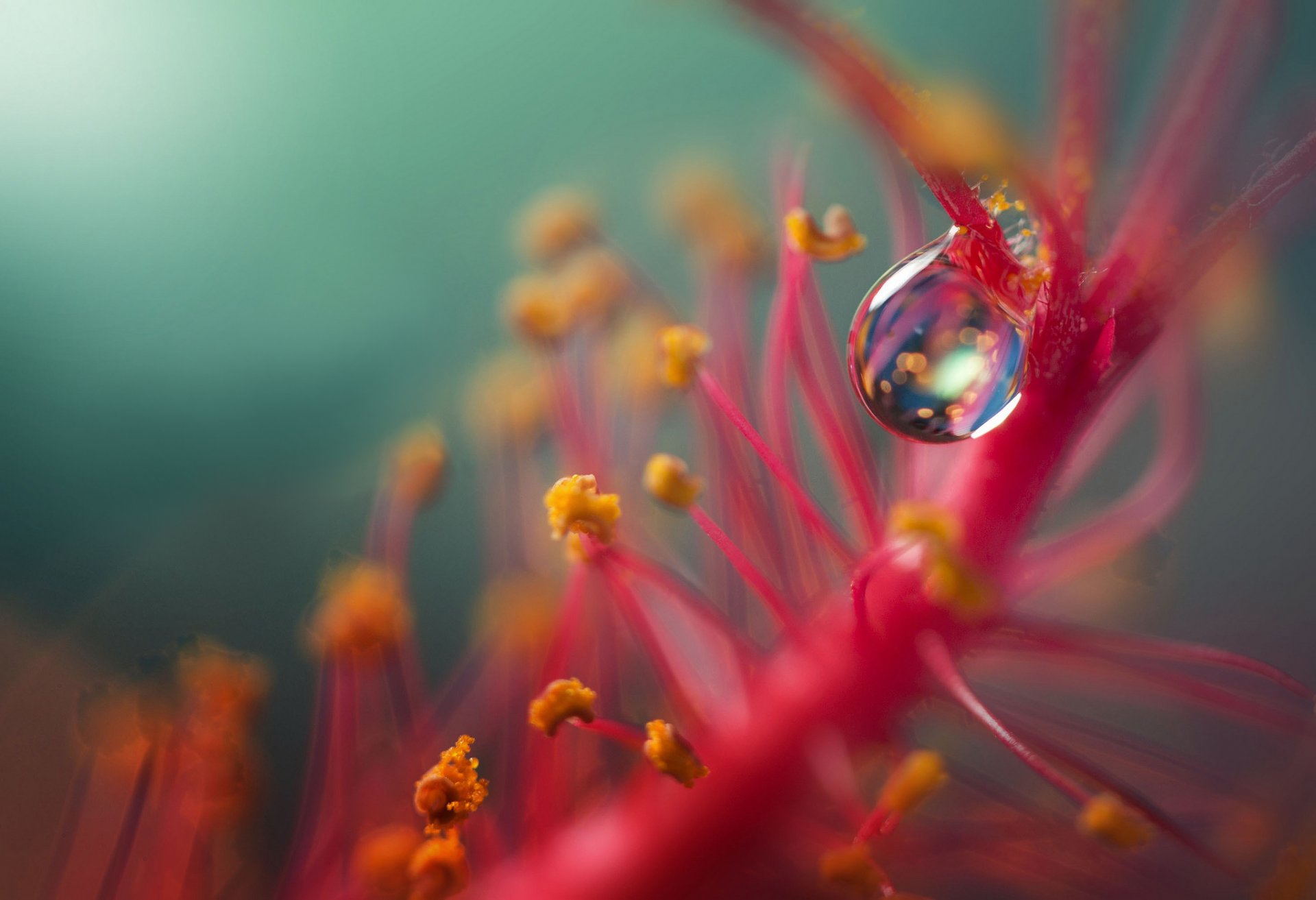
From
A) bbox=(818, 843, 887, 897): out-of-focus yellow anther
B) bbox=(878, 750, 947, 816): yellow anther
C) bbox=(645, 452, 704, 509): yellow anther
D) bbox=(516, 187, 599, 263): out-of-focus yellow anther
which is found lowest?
bbox=(818, 843, 887, 897): out-of-focus yellow anther

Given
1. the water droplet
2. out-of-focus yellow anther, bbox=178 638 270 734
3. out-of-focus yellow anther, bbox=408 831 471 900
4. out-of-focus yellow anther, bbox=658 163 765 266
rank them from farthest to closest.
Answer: out-of-focus yellow anther, bbox=658 163 765 266
out-of-focus yellow anther, bbox=178 638 270 734
out-of-focus yellow anther, bbox=408 831 471 900
the water droplet

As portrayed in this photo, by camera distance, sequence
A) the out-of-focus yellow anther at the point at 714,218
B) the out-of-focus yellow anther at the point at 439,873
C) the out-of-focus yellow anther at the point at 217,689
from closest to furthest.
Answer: the out-of-focus yellow anther at the point at 439,873 → the out-of-focus yellow anther at the point at 217,689 → the out-of-focus yellow anther at the point at 714,218

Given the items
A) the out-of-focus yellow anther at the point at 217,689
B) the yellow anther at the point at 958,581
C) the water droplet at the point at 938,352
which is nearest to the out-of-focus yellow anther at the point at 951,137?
the water droplet at the point at 938,352

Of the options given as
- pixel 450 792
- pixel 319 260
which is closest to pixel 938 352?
pixel 450 792

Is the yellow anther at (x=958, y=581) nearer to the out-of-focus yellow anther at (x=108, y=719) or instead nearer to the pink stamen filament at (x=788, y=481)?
the pink stamen filament at (x=788, y=481)

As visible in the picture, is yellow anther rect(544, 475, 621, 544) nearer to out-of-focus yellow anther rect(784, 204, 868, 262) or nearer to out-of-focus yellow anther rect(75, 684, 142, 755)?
out-of-focus yellow anther rect(784, 204, 868, 262)

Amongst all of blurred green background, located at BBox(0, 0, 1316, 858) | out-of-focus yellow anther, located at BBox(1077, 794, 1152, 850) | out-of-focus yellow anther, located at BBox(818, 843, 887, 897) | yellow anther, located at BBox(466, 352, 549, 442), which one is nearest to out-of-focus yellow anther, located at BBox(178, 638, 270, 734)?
blurred green background, located at BBox(0, 0, 1316, 858)

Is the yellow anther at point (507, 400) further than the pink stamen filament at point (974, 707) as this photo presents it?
Yes

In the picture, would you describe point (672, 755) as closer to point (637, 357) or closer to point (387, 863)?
point (387, 863)

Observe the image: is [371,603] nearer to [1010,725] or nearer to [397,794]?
[397,794]
